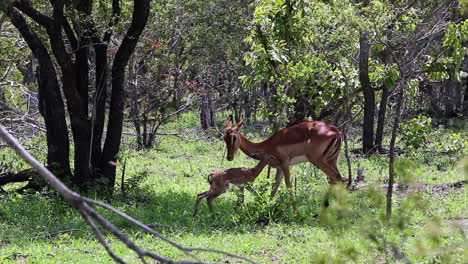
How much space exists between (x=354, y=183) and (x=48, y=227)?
4.79 metres

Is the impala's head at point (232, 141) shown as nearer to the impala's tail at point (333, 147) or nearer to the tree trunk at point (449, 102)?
the impala's tail at point (333, 147)

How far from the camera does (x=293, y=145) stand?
29.5 feet

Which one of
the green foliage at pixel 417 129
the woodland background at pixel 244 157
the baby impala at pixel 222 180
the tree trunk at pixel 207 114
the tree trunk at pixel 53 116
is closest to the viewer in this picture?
the woodland background at pixel 244 157

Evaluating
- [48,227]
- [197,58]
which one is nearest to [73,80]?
[48,227]

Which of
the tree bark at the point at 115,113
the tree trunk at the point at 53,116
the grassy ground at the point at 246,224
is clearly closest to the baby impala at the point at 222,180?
the grassy ground at the point at 246,224

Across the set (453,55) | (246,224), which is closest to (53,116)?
(246,224)

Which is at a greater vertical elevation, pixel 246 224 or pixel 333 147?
pixel 333 147

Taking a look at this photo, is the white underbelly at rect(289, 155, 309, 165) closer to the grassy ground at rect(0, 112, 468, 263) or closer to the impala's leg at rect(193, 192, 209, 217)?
the grassy ground at rect(0, 112, 468, 263)

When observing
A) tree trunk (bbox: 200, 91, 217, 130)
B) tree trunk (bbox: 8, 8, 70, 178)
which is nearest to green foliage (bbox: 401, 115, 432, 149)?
tree trunk (bbox: 8, 8, 70, 178)

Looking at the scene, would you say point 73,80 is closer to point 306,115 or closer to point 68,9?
point 68,9

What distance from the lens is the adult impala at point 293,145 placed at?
8.97 meters

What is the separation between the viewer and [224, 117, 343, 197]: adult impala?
8.97 meters

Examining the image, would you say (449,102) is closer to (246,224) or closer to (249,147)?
(249,147)

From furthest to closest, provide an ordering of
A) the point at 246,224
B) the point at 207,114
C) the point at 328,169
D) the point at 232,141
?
the point at 207,114
the point at 328,169
the point at 232,141
the point at 246,224
